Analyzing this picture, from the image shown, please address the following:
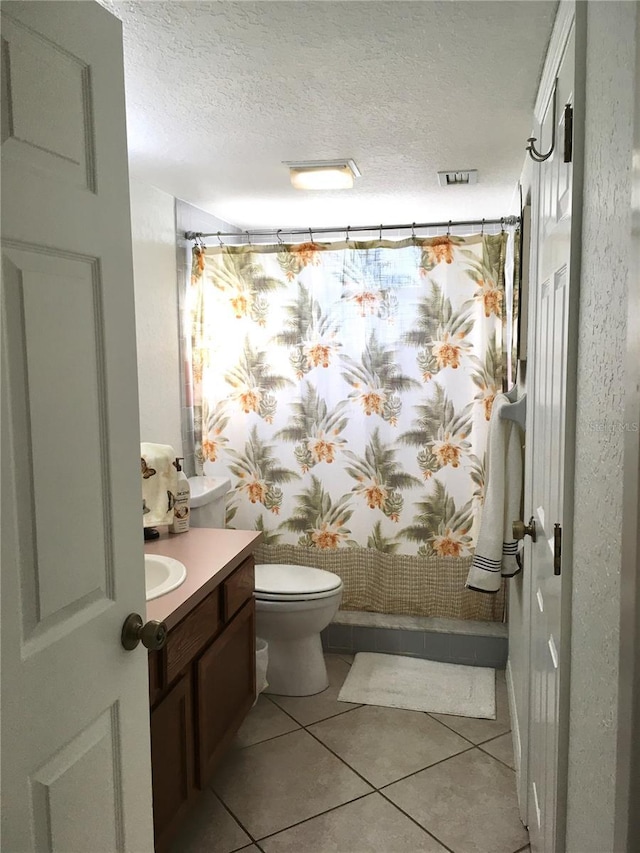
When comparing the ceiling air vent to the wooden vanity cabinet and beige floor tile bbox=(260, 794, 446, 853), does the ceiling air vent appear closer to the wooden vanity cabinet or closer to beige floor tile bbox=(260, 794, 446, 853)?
the wooden vanity cabinet

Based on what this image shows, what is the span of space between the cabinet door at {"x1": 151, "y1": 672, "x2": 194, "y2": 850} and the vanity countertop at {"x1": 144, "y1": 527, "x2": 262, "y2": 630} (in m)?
0.25

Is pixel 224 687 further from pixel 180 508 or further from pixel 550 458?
pixel 550 458

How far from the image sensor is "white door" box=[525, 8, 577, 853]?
49.2 inches

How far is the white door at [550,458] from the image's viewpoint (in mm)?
1249

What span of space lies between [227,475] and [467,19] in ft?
7.86

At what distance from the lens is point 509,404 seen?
2.56 meters

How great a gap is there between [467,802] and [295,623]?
101 centimetres

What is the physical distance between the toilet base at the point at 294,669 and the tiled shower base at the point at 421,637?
1.39 feet

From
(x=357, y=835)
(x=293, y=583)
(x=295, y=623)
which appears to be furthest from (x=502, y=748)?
(x=293, y=583)

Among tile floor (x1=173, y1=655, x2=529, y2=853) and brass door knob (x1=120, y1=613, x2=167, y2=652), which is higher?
brass door knob (x1=120, y1=613, x2=167, y2=652)

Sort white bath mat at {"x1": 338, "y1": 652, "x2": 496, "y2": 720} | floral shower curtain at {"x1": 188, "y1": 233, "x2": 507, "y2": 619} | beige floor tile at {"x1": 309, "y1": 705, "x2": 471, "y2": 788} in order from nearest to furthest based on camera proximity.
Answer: beige floor tile at {"x1": 309, "y1": 705, "x2": 471, "y2": 788}, white bath mat at {"x1": 338, "y1": 652, "x2": 496, "y2": 720}, floral shower curtain at {"x1": 188, "y1": 233, "x2": 507, "y2": 619}

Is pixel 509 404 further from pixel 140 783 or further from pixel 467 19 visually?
pixel 140 783

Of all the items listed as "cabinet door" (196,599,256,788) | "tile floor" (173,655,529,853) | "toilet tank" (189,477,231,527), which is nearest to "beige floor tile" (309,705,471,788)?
"tile floor" (173,655,529,853)

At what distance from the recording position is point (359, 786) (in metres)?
2.40
